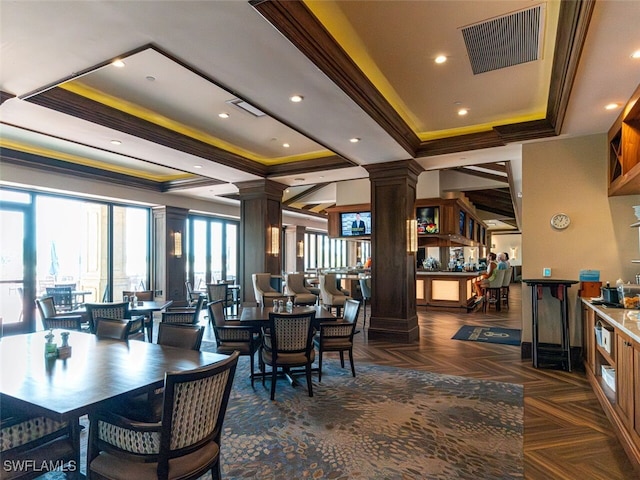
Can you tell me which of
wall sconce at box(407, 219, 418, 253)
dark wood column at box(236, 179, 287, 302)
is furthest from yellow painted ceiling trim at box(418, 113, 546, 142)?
dark wood column at box(236, 179, 287, 302)

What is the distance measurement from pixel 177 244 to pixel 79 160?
3079 millimetres

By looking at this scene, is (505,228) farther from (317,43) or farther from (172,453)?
(172,453)

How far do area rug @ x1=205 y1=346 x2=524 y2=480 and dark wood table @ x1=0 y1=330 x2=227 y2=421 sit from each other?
33.0 inches

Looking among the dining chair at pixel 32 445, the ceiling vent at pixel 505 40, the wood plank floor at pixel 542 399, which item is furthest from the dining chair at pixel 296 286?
the dining chair at pixel 32 445

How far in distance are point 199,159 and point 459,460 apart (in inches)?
210

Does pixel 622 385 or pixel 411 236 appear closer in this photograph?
pixel 622 385

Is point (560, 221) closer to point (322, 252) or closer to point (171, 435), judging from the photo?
point (171, 435)

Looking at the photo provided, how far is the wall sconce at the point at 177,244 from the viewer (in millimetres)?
9541

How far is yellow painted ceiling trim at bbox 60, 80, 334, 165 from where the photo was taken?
4.25m

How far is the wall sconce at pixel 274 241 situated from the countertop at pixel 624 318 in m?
5.55

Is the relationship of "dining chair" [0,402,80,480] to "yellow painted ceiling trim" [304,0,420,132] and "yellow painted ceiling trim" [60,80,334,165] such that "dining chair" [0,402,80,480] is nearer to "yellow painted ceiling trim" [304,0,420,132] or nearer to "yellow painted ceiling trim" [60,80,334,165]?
"yellow painted ceiling trim" [304,0,420,132]

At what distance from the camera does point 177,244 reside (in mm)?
9609

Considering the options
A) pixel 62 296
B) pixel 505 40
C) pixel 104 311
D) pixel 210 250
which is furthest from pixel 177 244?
pixel 505 40

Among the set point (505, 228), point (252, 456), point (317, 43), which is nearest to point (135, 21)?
point (317, 43)
